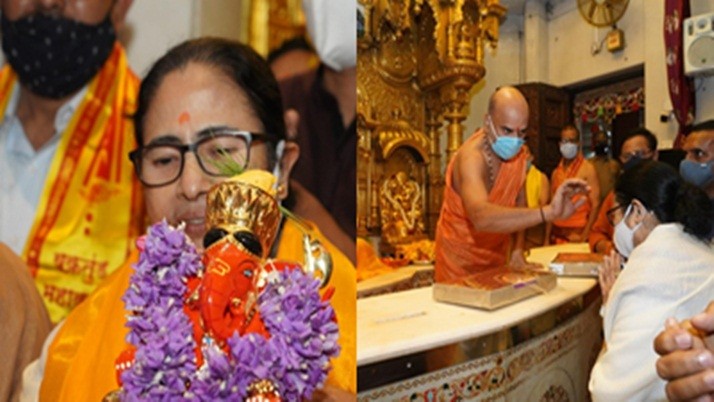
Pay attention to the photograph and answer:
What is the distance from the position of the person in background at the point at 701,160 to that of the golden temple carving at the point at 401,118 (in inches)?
62.7

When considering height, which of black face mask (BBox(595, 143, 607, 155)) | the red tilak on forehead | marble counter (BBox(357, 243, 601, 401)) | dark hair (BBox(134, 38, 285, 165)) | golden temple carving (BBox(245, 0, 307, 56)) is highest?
golden temple carving (BBox(245, 0, 307, 56))

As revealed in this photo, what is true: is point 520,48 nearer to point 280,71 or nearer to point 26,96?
point 280,71

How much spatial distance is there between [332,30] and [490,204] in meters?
0.96

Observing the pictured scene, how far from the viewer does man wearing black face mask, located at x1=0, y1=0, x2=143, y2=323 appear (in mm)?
1261

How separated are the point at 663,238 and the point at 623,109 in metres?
1.41

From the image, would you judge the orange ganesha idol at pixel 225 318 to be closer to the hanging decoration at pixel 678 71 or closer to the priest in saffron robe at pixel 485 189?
the priest in saffron robe at pixel 485 189

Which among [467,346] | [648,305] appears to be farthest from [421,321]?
[648,305]

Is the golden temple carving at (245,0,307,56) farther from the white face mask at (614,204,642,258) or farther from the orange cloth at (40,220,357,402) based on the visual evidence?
the white face mask at (614,204,642,258)

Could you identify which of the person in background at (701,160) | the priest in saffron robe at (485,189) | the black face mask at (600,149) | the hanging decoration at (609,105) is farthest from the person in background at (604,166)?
the person in background at (701,160)

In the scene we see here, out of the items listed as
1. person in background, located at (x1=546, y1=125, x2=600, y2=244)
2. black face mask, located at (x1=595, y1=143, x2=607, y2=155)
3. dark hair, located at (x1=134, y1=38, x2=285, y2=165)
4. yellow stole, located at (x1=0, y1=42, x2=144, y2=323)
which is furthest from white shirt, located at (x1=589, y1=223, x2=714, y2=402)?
black face mask, located at (x1=595, y1=143, x2=607, y2=155)

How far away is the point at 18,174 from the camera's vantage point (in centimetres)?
126

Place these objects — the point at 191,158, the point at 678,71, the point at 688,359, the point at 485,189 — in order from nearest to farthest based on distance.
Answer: the point at 688,359
the point at 191,158
the point at 485,189
the point at 678,71

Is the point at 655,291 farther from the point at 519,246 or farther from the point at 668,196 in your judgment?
the point at 519,246

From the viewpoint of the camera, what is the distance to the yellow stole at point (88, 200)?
1.26 meters
